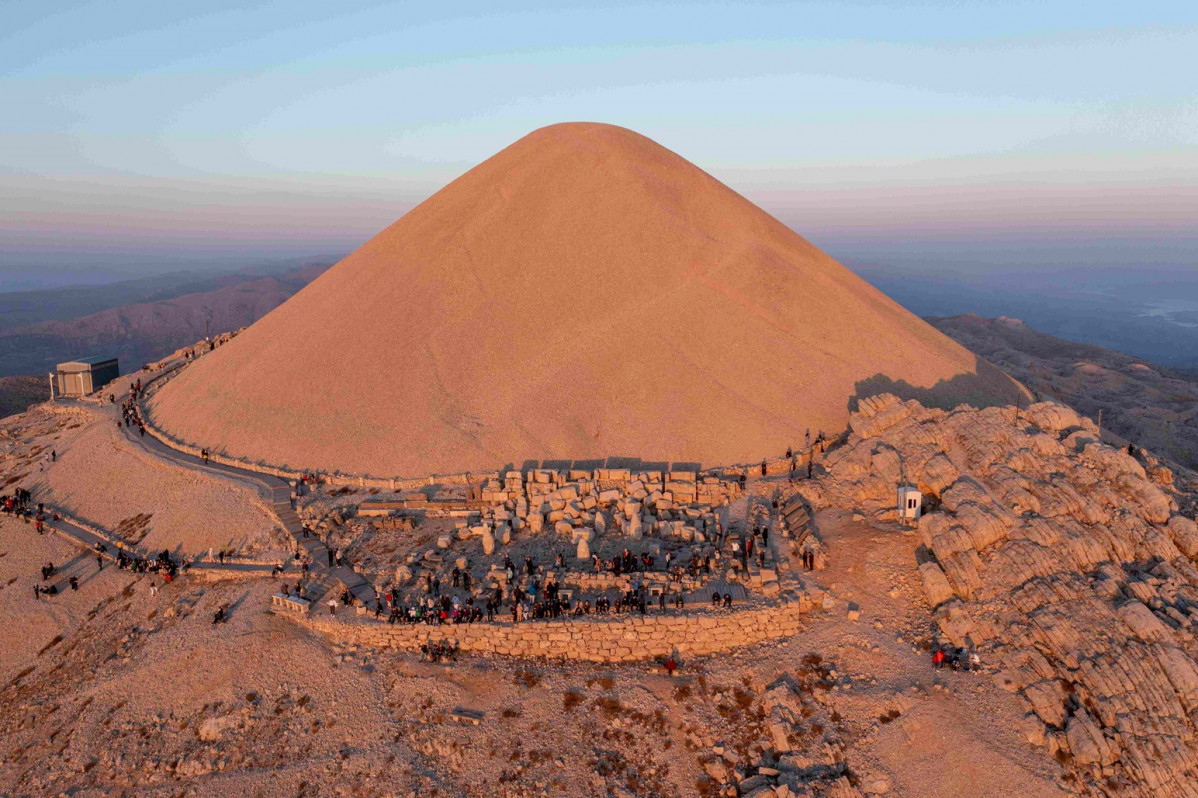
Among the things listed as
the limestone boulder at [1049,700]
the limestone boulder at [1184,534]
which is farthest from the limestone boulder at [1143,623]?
the limestone boulder at [1184,534]

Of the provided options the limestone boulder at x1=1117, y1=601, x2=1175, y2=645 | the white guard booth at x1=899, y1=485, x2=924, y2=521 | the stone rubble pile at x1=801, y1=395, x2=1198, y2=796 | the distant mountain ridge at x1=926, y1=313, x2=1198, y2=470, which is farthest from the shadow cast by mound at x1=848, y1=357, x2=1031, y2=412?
the limestone boulder at x1=1117, y1=601, x2=1175, y2=645

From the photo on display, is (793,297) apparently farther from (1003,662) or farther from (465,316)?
(1003,662)

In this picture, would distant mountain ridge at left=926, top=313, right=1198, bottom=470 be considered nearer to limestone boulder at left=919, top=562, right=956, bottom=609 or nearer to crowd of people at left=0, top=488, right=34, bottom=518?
limestone boulder at left=919, top=562, right=956, bottom=609

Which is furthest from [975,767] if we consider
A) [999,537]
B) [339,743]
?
[339,743]

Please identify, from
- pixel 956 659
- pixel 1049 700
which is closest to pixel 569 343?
pixel 956 659

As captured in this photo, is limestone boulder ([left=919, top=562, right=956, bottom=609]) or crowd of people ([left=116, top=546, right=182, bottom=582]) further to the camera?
crowd of people ([left=116, top=546, right=182, bottom=582])

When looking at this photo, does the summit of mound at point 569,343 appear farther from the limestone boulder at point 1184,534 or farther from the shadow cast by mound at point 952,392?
the limestone boulder at point 1184,534
